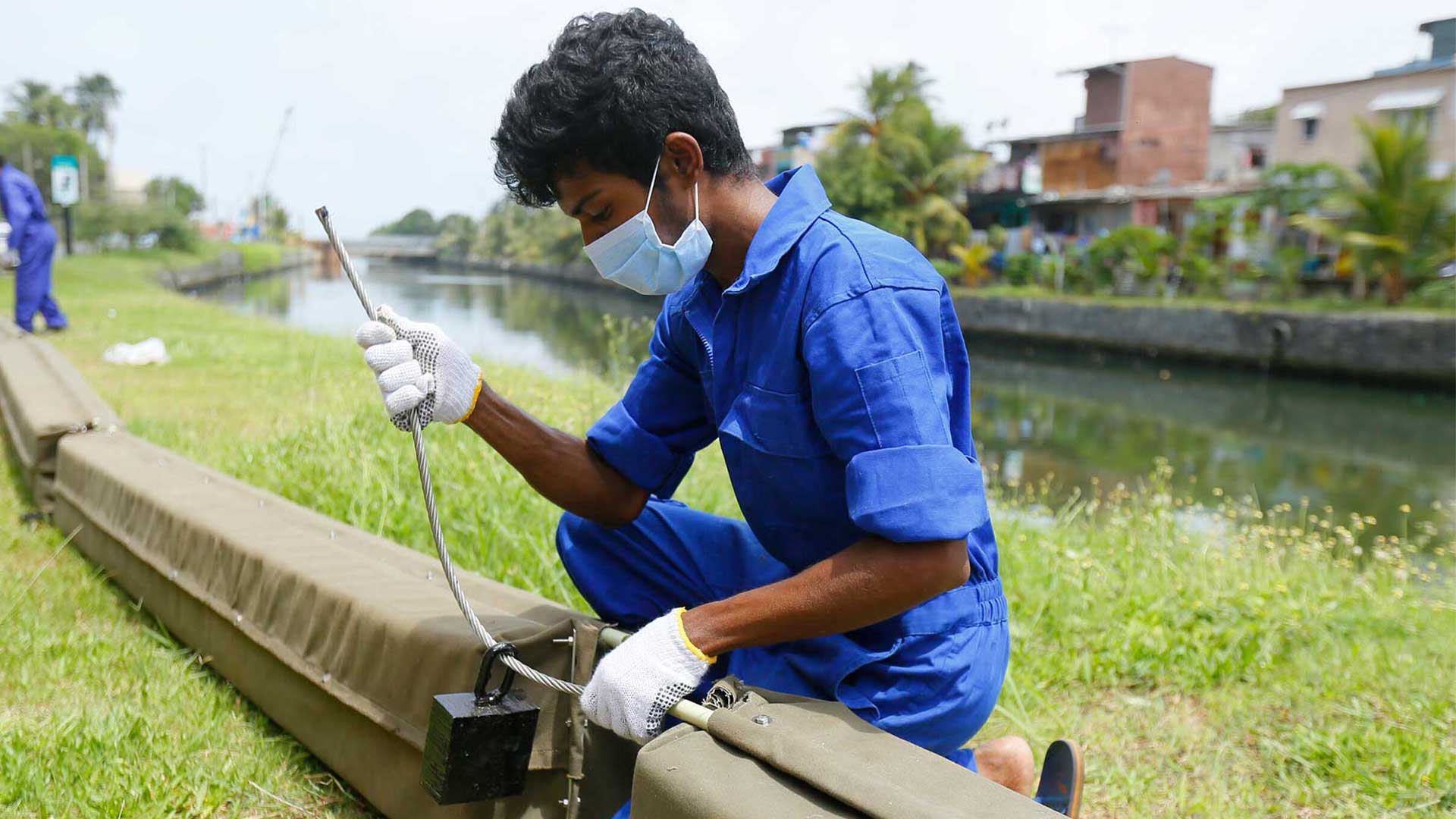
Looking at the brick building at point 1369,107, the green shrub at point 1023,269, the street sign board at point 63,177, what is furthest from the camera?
the green shrub at point 1023,269

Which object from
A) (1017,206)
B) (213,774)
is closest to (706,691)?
(213,774)

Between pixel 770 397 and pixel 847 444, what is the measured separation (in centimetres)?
17

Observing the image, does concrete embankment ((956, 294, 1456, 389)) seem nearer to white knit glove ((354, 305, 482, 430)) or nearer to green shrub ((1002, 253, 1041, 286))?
green shrub ((1002, 253, 1041, 286))

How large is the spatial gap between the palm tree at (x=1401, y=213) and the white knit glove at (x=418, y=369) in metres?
20.0

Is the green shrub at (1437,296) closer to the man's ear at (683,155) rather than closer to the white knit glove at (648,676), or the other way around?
the man's ear at (683,155)

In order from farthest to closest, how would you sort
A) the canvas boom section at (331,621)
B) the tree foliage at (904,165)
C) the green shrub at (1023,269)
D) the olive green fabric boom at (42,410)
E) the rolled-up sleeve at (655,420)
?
1. the tree foliage at (904,165)
2. the green shrub at (1023,269)
3. the olive green fabric boom at (42,410)
4. the rolled-up sleeve at (655,420)
5. the canvas boom section at (331,621)

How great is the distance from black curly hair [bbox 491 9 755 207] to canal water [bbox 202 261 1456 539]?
15.8 ft

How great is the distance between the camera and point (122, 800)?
198cm

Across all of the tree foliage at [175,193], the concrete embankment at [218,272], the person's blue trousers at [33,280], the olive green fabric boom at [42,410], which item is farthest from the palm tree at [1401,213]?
the tree foliage at [175,193]

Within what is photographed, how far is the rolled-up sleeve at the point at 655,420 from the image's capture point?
204 cm

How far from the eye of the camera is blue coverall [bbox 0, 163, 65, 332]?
956cm

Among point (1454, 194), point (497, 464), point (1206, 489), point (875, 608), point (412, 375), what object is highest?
point (1454, 194)

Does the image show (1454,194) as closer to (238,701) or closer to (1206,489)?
(1206,489)

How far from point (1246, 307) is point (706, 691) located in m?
19.9
